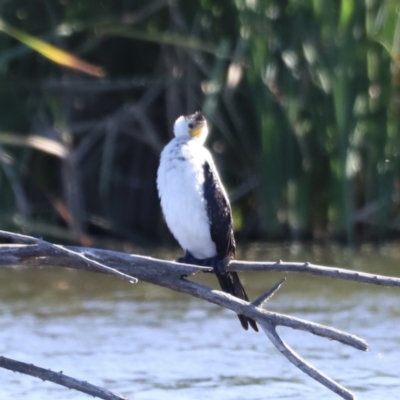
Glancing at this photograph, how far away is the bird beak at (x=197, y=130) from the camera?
4926mm

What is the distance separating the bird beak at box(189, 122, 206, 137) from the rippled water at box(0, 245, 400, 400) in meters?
1.37

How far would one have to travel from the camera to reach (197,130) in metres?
4.93

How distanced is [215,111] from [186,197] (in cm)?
451

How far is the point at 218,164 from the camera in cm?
920

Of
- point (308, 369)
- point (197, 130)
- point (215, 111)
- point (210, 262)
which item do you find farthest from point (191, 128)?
point (215, 111)

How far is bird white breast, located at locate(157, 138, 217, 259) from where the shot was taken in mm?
4602

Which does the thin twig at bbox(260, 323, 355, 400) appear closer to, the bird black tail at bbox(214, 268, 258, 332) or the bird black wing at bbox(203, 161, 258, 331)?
the bird black tail at bbox(214, 268, 258, 332)

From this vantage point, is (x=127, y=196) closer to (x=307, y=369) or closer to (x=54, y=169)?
(x=54, y=169)

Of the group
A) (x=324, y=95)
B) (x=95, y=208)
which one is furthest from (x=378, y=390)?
(x=95, y=208)

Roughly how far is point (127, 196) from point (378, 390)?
16.8 ft

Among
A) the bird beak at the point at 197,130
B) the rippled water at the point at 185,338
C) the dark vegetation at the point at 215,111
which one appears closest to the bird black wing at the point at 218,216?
the bird beak at the point at 197,130

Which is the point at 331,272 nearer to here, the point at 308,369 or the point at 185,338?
the point at 308,369

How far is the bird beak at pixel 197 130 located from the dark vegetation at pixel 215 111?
10.3ft

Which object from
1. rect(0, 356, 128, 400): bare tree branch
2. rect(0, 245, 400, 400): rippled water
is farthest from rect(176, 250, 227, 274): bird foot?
rect(0, 245, 400, 400): rippled water
